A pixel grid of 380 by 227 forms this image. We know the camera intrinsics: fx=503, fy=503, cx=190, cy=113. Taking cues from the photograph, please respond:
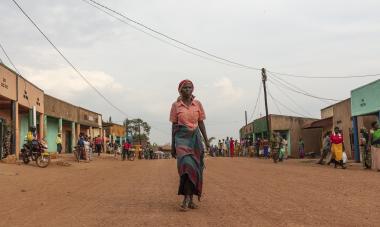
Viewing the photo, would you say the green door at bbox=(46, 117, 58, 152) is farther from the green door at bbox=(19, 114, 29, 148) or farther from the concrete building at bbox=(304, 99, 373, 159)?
the concrete building at bbox=(304, 99, 373, 159)

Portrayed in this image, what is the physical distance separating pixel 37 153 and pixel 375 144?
12.6 meters

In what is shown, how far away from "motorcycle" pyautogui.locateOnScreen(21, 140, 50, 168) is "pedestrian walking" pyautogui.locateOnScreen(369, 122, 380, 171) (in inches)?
478

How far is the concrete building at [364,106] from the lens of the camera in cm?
2395

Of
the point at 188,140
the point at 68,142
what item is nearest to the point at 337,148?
the point at 188,140

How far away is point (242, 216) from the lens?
6.48 metres

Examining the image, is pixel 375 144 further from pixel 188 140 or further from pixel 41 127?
pixel 41 127

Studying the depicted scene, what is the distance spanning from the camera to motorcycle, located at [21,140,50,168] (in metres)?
19.4

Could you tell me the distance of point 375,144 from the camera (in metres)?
17.5

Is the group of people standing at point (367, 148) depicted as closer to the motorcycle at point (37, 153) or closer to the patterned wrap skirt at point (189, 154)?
the motorcycle at point (37, 153)

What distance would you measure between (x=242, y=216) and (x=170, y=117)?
1928mm

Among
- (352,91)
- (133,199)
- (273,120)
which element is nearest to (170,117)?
(133,199)

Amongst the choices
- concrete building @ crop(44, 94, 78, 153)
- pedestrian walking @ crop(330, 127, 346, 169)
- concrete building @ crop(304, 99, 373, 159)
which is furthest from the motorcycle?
concrete building @ crop(304, 99, 373, 159)

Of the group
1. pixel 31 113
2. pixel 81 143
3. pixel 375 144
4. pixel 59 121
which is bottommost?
pixel 375 144

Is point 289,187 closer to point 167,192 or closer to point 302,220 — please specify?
point 167,192
